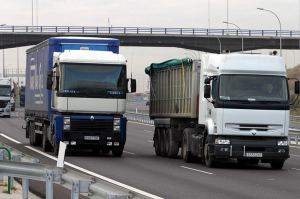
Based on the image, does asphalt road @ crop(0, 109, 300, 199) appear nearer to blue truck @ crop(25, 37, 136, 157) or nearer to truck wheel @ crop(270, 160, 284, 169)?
truck wheel @ crop(270, 160, 284, 169)

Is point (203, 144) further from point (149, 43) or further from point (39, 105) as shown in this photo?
point (149, 43)

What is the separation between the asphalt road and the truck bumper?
1.37ft

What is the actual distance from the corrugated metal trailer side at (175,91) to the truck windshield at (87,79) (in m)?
1.97

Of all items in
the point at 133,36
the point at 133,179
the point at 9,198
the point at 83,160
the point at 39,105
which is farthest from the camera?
the point at 133,36

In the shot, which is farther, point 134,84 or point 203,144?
point 134,84

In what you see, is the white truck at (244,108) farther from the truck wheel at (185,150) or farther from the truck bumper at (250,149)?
the truck wheel at (185,150)

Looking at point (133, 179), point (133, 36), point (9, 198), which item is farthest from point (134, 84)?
point (133, 36)

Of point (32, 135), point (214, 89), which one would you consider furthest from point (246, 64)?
point (32, 135)

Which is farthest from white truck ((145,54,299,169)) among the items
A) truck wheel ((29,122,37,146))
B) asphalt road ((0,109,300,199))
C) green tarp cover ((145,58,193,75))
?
truck wheel ((29,122,37,146))

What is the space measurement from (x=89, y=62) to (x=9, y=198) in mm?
12291

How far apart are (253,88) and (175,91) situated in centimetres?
501

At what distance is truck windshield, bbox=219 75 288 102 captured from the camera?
22.0 meters

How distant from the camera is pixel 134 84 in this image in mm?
25953

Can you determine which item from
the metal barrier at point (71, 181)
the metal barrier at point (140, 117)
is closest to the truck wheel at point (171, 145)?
the metal barrier at point (71, 181)
